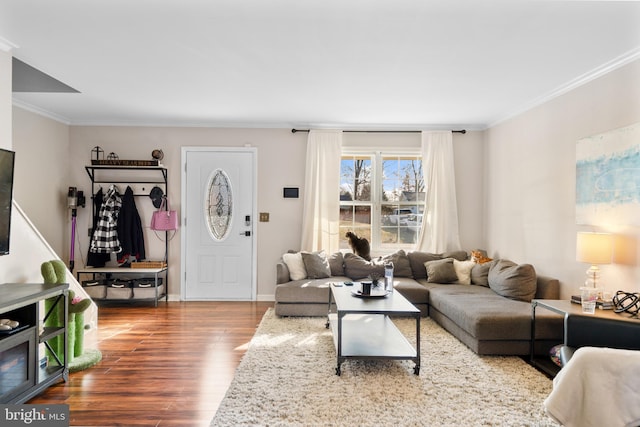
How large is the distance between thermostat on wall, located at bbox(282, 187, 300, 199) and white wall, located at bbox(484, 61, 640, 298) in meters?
2.64

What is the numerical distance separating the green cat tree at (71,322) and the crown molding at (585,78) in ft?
15.1

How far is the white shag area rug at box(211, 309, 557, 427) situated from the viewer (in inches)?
93.7

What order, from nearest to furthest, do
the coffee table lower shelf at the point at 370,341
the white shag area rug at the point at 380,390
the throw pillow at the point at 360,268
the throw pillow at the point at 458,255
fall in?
the white shag area rug at the point at 380,390, the coffee table lower shelf at the point at 370,341, the throw pillow at the point at 360,268, the throw pillow at the point at 458,255

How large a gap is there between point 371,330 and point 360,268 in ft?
4.80

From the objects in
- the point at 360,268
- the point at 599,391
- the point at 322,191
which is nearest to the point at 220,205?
the point at 322,191

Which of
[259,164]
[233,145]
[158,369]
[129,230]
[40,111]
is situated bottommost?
[158,369]

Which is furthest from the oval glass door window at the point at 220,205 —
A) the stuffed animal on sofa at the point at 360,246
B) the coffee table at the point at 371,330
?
the coffee table at the point at 371,330

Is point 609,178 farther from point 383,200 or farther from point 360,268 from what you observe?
point 383,200

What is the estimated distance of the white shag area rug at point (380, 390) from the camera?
2381 millimetres

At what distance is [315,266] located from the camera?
4977 mm

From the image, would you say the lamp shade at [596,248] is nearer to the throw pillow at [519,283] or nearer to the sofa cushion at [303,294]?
the throw pillow at [519,283]

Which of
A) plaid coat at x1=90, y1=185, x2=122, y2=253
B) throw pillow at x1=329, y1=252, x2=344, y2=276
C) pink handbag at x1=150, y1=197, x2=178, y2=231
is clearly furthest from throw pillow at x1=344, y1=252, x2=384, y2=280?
plaid coat at x1=90, y1=185, x2=122, y2=253

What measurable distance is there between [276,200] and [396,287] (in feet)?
6.68

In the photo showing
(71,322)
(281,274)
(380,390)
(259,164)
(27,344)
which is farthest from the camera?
(259,164)
